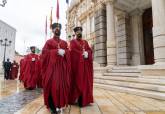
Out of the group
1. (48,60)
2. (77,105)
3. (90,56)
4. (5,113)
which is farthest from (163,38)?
(5,113)

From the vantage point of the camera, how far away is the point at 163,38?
25.0ft

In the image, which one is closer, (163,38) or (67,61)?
(67,61)

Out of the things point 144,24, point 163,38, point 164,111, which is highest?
point 144,24

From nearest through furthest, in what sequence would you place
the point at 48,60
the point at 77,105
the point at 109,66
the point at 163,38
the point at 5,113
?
the point at 5,113 → the point at 48,60 → the point at 77,105 → the point at 163,38 → the point at 109,66

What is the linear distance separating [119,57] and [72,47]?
31.7 ft

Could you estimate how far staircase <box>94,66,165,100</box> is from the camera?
6.59 m

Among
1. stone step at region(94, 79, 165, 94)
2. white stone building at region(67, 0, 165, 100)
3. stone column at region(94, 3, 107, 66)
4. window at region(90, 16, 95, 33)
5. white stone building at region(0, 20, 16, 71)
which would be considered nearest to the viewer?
stone step at region(94, 79, 165, 94)

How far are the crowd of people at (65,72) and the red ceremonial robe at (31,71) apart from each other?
4219 mm

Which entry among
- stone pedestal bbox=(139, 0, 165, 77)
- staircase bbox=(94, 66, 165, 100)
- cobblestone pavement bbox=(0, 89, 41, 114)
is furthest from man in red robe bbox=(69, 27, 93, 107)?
stone pedestal bbox=(139, 0, 165, 77)

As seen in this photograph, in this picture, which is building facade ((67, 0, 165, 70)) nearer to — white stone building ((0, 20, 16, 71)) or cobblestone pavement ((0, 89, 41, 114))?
cobblestone pavement ((0, 89, 41, 114))

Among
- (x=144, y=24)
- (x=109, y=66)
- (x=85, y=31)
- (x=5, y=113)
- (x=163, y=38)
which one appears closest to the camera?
(x=5, y=113)

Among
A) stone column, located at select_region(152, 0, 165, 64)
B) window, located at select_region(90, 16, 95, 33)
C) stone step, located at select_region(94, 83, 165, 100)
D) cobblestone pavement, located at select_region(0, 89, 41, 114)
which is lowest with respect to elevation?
cobblestone pavement, located at select_region(0, 89, 41, 114)

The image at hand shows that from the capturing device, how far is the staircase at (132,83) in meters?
6.59

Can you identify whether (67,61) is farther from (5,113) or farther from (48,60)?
(5,113)
